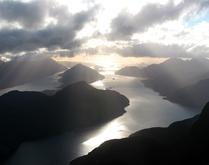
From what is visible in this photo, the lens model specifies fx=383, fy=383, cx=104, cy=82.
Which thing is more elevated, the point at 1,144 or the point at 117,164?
the point at 1,144

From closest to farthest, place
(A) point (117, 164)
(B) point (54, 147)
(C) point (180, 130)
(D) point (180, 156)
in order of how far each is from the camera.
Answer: (A) point (117, 164) → (D) point (180, 156) → (C) point (180, 130) → (B) point (54, 147)

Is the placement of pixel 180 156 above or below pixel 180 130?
below

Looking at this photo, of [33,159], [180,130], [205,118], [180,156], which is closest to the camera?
[180,156]

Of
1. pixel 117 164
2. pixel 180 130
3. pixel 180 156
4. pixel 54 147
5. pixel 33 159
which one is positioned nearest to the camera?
pixel 117 164

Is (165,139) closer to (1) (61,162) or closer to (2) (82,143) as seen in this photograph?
(1) (61,162)

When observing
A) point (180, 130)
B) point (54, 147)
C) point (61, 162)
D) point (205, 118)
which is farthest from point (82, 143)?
point (205, 118)

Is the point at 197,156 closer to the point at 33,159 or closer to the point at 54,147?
the point at 33,159

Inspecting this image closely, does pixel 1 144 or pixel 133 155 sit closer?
pixel 133 155

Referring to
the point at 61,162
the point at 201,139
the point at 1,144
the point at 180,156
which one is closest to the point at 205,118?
the point at 201,139

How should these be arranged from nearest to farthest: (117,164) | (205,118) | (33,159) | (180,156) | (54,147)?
(117,164), (180,156), (205,118), (33,159), (54,147)
